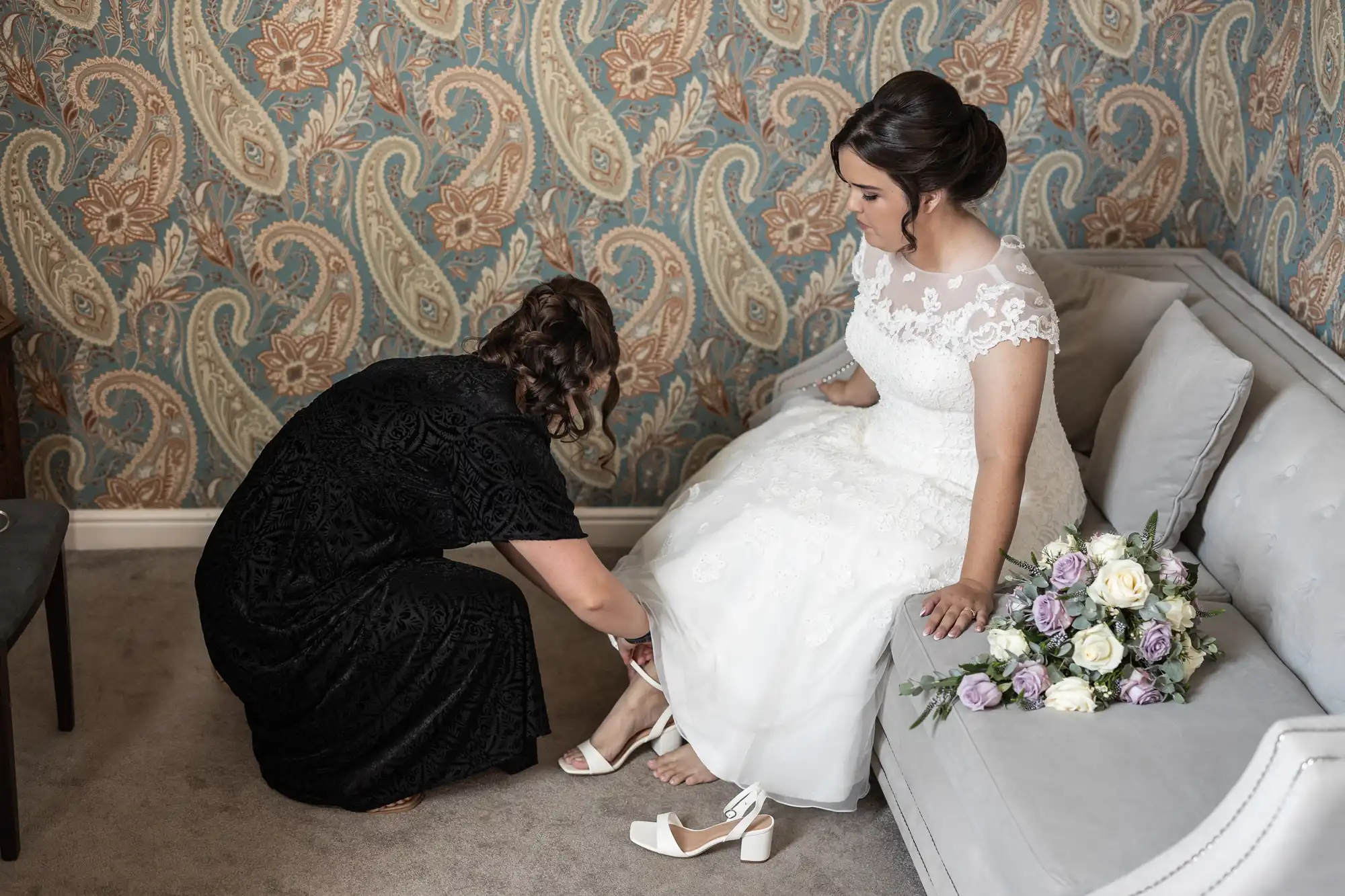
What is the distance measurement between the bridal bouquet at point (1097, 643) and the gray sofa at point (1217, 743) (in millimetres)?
31

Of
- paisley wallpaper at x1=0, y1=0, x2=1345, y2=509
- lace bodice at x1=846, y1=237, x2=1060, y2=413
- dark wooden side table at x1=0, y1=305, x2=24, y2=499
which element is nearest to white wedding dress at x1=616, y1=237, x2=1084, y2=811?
lace bodice at x1=846, y1=237, x2=1060, y2=413

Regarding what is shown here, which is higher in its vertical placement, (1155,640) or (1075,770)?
(1155,640)

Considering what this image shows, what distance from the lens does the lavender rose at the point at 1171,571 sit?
6.03 feet

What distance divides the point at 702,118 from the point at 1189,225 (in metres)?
1.24

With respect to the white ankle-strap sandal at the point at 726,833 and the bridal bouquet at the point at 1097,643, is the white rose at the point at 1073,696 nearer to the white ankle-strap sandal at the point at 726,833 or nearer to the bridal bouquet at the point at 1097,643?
the bridal bouquet at the point at 1097,643

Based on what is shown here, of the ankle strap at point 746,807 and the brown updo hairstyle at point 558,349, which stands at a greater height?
the brown updo hairstyle at point 558,349

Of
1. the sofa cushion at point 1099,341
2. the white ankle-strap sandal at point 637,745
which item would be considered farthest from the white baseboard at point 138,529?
the sofa cushion at point 1099,341

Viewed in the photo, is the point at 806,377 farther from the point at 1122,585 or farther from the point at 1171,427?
the point at 1122,585

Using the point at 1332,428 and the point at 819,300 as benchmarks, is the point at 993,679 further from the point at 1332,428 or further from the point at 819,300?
the point at 819,300

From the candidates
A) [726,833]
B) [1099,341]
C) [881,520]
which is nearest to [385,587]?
[726,833]

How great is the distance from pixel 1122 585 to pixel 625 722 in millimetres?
1034

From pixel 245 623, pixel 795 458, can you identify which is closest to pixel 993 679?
pixel 795 458

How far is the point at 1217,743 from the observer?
1761 millimetres

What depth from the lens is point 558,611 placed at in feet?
9.87
